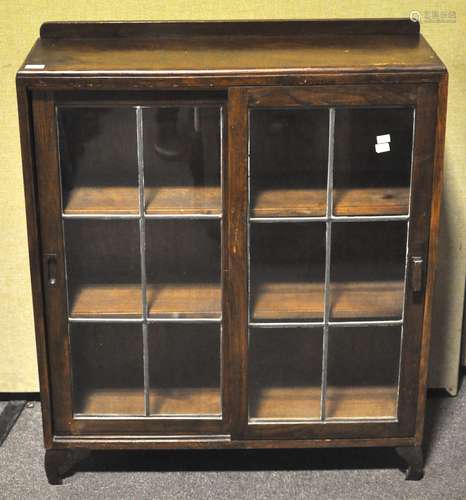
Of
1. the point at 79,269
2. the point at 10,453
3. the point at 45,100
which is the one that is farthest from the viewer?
the point at 10,453

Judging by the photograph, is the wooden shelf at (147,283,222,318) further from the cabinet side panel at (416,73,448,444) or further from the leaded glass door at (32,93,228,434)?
the cabinet side panel at (416,73,448,444)

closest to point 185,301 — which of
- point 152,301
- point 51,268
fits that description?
point 152,301

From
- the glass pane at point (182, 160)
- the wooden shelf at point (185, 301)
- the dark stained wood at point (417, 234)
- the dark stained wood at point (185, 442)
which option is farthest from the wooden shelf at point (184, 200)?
the dark stained wood at point (185, 442)

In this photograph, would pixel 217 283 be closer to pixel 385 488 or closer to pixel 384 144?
pixel 384 144

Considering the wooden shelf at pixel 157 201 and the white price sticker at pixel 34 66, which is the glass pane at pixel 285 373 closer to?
the wooden shelf at pixel 157 201

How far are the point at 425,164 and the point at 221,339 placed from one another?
54 cm

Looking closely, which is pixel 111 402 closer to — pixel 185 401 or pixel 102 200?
pixel 185 401

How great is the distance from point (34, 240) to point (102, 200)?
0.16 metres

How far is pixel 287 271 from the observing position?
197 cm

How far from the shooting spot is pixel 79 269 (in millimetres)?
1957

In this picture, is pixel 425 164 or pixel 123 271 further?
pixel 123 271

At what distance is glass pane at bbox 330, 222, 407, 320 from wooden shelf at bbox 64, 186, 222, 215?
255 mm

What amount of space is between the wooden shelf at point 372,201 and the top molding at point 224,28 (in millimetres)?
350

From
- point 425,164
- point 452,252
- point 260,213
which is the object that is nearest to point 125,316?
point 260,213
